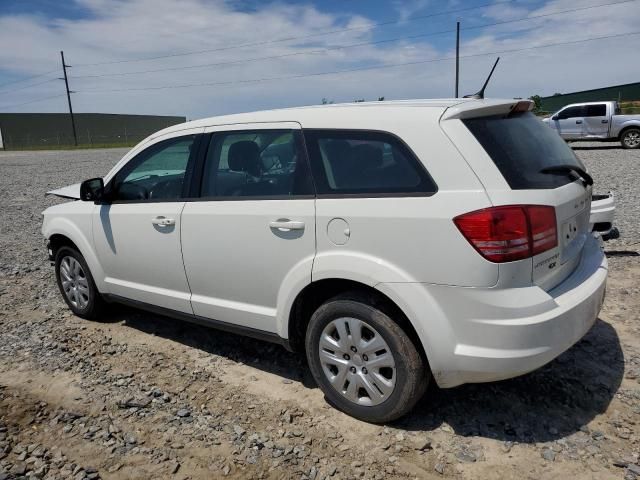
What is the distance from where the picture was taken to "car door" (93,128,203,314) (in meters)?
3.80

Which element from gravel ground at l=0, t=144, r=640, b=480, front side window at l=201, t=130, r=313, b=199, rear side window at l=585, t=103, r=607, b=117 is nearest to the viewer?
gravel ground at l=0, t=144, r=640, b=480

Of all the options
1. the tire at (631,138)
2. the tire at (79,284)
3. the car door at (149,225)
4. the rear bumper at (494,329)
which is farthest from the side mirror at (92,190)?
the tire at (631,138)

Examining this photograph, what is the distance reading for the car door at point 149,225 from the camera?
3799 mm

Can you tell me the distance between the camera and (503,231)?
246 cm

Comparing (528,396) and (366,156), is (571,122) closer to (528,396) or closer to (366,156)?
(528,396)

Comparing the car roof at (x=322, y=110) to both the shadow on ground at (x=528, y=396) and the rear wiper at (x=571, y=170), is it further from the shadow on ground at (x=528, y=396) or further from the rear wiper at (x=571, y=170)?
the shadow on ground at (x=528, y=396)

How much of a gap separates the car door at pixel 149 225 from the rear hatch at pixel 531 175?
2.06 metres

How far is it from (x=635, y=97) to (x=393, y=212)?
2003 inches

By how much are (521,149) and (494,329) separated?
38.7 inches

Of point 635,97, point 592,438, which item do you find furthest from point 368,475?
point 635,97

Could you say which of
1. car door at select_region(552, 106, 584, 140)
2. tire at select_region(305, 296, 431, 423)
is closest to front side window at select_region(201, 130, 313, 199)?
tire at select_region(305, 296, 431, 423)

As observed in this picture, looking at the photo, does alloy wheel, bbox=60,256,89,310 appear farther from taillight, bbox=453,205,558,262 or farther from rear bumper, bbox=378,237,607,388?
taillight, bbox=453,205,558,262

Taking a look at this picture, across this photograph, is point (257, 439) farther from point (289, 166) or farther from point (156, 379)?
point (289, 166)

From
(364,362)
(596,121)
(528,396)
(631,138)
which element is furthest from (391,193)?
(631,138)
